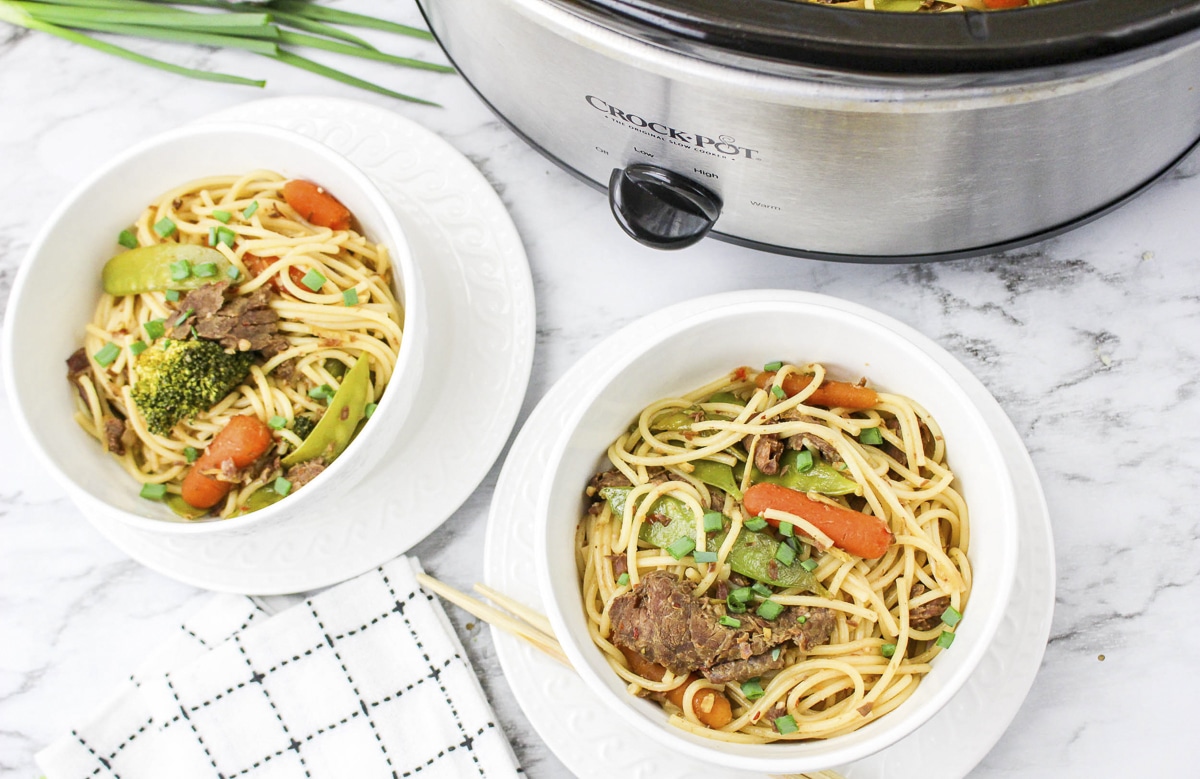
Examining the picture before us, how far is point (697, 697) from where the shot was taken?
1.67 meters

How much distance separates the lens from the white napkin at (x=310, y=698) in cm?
193

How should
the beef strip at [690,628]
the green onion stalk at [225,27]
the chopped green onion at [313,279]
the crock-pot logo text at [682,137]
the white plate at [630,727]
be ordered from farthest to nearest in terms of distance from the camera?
the green onion stalk at [225,27]
the chopped green onion at [313,279]
the white plate at [630,727]
the beef strip at [690,628]
the crock-pot logo text at [682,137]

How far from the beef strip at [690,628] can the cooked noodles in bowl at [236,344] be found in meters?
0.62

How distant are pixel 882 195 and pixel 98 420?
151 cm

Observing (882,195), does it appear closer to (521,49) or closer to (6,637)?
(521,49)

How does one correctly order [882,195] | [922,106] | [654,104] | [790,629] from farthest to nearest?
1. [790,629]
2. [882,195]
3. [654,104]
4. [922,106]

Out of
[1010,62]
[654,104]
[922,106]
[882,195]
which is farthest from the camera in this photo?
[882,195]

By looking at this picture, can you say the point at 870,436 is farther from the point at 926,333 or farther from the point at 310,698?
the point at 310,698

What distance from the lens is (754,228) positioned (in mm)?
1686

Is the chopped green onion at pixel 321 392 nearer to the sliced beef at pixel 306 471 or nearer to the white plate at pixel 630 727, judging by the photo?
the sliced beef at pixel 306 471

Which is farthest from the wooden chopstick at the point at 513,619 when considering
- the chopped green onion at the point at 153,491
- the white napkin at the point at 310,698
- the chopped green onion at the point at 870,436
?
the chopped green onion at the point at 870,436

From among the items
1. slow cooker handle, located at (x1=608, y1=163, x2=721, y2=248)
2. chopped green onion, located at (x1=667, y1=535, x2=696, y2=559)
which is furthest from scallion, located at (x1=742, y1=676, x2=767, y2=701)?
slow cooker handle, located at (x1=608, y1=163, x2=721, y2=248)

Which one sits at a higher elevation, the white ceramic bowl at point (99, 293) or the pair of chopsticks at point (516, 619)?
the white ceramic bowl at point (99, 293)

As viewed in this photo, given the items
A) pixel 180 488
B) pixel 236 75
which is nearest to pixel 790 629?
pixel 180 488
